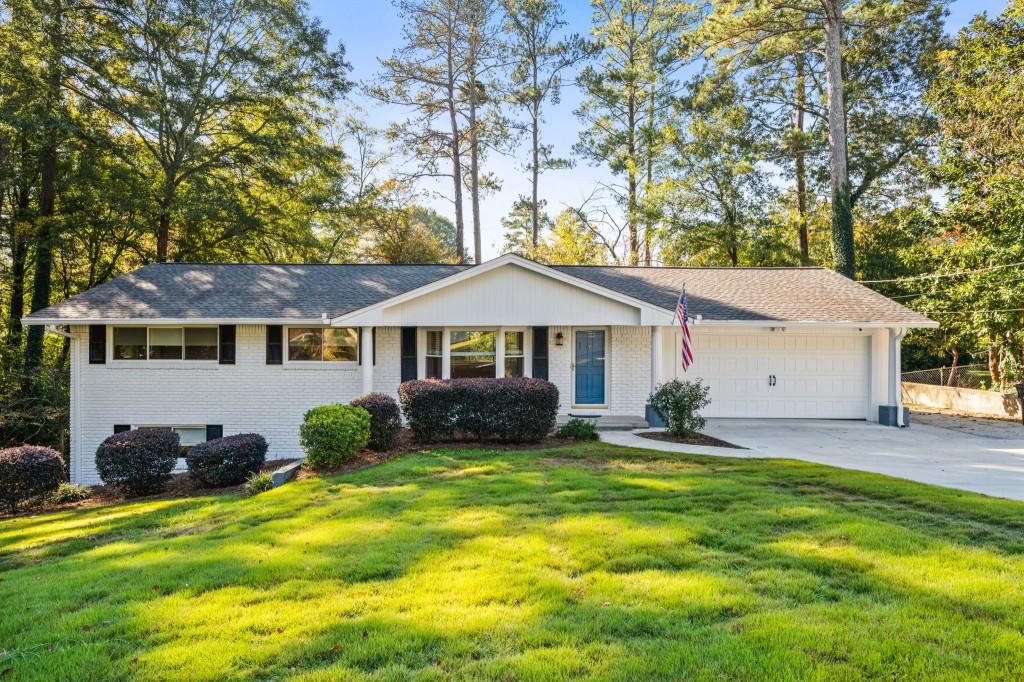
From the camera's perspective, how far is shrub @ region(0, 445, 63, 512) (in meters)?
9.32

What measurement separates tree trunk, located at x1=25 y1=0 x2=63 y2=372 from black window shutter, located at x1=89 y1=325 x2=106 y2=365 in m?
5.46

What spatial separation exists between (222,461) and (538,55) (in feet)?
77.8

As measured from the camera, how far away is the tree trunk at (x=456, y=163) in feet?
80.9

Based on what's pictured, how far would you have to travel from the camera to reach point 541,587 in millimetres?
4035

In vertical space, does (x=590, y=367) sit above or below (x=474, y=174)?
below

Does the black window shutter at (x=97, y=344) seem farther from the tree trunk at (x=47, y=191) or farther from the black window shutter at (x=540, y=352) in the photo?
the black window shutter at (x=540, y=352)

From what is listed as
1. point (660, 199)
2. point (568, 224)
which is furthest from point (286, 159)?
point (660, 199)

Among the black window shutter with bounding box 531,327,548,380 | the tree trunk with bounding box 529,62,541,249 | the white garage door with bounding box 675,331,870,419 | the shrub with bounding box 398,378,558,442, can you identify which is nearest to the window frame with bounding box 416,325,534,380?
the black window shutter with bounding box 531,327,548,380

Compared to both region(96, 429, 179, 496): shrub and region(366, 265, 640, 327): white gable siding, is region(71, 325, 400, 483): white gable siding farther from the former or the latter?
region(96, 429, 179, 496): shrub

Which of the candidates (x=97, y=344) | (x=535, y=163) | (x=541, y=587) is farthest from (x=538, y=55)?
(x=541, y=587)

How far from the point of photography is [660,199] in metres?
25.3

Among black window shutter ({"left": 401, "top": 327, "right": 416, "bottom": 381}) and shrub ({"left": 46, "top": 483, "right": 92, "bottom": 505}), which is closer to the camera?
shrub ({"left": 46, "top": 483, "right": 92, "bottom": 505})

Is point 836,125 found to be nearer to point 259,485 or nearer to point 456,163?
point 456,163

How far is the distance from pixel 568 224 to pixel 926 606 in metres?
26.6
